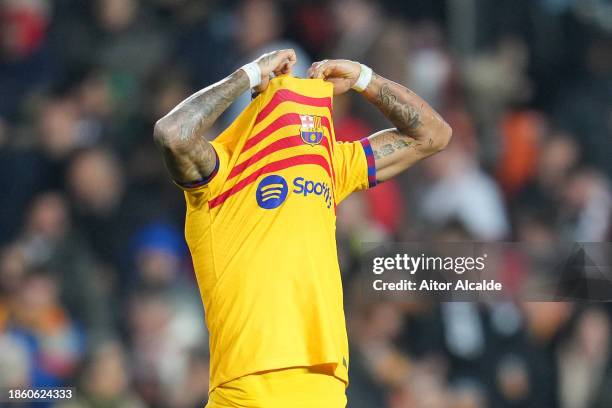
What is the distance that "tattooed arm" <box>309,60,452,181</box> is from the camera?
3.57 m

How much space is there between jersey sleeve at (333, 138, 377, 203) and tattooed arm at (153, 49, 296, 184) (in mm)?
461

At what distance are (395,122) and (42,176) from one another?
3399mm

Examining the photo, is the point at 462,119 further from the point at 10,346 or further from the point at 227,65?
the point at 10,346

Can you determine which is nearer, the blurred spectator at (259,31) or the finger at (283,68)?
the finger at (283,68)

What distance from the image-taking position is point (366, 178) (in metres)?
3.51

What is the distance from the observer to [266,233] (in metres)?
3.03

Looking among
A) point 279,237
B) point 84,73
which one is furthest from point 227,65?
point 279,237

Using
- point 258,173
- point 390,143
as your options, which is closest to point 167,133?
point 258,173

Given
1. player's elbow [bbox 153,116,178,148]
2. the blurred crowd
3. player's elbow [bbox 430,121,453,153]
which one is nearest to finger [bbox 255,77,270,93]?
player's elbow [bbox 153,116,178,148]

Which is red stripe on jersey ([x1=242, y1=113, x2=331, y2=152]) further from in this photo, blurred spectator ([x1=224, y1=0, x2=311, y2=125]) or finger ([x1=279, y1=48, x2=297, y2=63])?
blurred spectator ([x1=224, y1=0, x2=311, y2=125])

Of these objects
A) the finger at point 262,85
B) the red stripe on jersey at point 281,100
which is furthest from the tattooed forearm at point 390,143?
the finger at point 262,85

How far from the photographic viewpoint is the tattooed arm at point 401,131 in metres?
3.57

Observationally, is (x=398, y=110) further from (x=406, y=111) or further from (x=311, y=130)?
(x=311, y=130)

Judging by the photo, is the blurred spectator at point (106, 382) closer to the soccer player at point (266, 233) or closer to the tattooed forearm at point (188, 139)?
the soccer player at point (266, 233)
